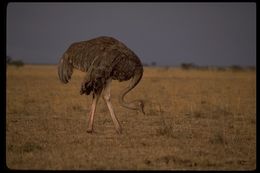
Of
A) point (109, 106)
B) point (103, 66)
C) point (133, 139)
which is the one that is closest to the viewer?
point (133, 139)

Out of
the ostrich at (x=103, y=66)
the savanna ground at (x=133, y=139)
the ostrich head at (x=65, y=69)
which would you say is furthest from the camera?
the ostrich head at (x=65, y=69)

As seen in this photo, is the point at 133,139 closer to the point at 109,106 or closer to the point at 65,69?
the point at 109,106

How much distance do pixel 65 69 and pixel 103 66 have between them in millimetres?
1107

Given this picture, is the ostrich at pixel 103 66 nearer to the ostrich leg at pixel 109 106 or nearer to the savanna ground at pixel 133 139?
the ostrich leg at pixel 109 106

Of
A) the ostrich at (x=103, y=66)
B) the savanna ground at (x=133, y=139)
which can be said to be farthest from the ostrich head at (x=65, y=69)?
the savanna ground at (x=133, y=139)

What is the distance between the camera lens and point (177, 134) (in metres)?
11.5

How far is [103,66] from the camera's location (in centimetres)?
A: 1107

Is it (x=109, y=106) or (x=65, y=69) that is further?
(x=65, y=69)

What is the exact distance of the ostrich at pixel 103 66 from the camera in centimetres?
1104

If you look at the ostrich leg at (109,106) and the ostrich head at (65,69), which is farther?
the ostrich head at (65,69)

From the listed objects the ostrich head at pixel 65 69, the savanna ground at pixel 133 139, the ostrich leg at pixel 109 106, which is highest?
the ostrich head at pixel 65 69

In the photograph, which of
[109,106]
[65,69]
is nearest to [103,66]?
[109,106]

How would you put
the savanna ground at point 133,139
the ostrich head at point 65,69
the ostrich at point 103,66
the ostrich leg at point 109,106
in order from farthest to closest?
the ostrich head at point 65,69
the ostrich leg at point 109,106
the ostrich at point 103,66
the savanna ground at point 133,139
